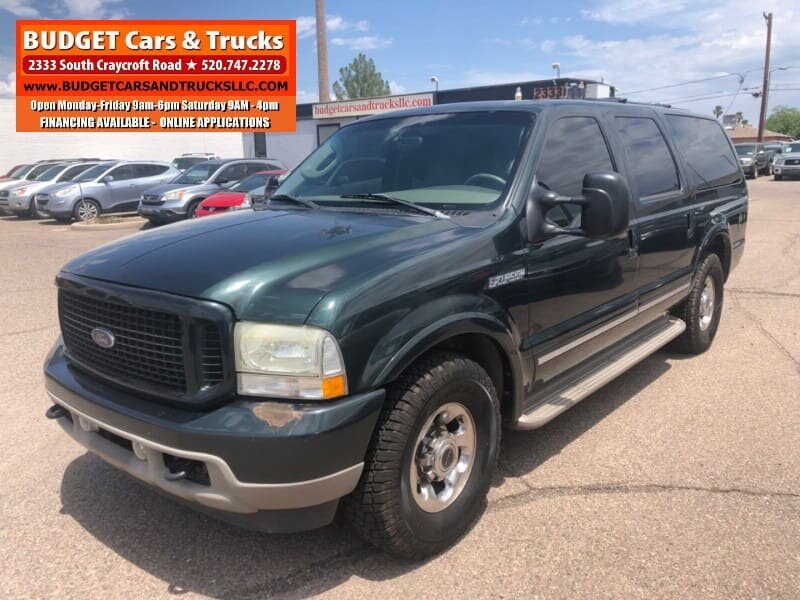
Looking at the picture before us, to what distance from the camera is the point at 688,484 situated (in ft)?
11.5

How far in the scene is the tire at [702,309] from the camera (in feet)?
17.7

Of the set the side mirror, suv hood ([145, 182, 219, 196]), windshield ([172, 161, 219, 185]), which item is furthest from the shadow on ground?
windshield ([172, 161, 219, 185])

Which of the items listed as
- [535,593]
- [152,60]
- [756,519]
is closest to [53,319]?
[535,593]

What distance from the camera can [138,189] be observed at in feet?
64.0

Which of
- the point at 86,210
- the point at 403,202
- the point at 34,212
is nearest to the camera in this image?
the point at 403,202

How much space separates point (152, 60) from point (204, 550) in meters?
21.7

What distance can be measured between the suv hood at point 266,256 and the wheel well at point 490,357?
18.1 inches

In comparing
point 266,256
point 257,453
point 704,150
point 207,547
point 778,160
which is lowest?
point 207,547

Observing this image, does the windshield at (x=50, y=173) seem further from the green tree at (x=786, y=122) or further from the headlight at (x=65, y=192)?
the green tree at (x=786, y=122)

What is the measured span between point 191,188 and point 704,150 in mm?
12613

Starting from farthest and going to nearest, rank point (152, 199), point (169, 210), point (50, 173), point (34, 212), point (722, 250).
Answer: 1. point (50, 173)
2. point (34, 212)
3. point (152, 199)
4. point (169, 210)
5. point (722, 250)

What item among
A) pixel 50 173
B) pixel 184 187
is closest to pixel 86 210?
pixel 184 187

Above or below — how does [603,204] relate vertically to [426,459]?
above

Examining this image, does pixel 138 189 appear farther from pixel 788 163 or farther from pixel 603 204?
pixel 788 163
